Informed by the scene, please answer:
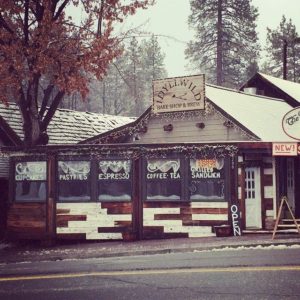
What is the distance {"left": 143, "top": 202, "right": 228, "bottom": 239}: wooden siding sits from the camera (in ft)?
45.3

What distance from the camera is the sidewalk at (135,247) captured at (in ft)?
39.1

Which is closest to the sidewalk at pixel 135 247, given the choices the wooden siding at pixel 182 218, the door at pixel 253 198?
the wooden siding at pixel 182 218

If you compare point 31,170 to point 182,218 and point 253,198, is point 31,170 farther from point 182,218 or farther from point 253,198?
point 253,198

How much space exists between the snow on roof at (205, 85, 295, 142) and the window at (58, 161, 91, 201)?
5706mm

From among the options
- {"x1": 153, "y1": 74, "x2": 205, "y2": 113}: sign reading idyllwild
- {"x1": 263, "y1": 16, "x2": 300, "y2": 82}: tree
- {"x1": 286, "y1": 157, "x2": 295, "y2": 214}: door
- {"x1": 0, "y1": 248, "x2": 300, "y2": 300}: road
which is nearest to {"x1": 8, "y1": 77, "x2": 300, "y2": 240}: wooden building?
{"x1": 0, "y1": 248, "x2": 300, "y2": 300}: road

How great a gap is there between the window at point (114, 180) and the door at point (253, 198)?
3.48m

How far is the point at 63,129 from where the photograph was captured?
72.6 feet

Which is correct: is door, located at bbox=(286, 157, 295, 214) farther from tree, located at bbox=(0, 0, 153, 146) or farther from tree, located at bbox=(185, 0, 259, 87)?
tree, located at bbox=(185, 0, 259, 87)

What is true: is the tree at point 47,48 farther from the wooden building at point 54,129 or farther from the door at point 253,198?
the door at point 253,198

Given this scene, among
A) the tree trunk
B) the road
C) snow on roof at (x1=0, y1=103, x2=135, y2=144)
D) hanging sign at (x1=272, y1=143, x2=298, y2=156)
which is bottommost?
the road

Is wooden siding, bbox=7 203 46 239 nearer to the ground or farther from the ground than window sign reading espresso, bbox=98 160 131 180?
nearer to the ground

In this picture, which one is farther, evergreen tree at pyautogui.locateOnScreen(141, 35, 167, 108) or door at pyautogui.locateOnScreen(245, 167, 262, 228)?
evergreen tree at pyautogui.locateOnScreen(141, 35, 167, 108)

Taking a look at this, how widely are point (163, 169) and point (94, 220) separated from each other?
2.51 metres

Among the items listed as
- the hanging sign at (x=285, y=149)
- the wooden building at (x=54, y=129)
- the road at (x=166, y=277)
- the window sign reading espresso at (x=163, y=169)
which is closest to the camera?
the road at (x=166, y=277)
